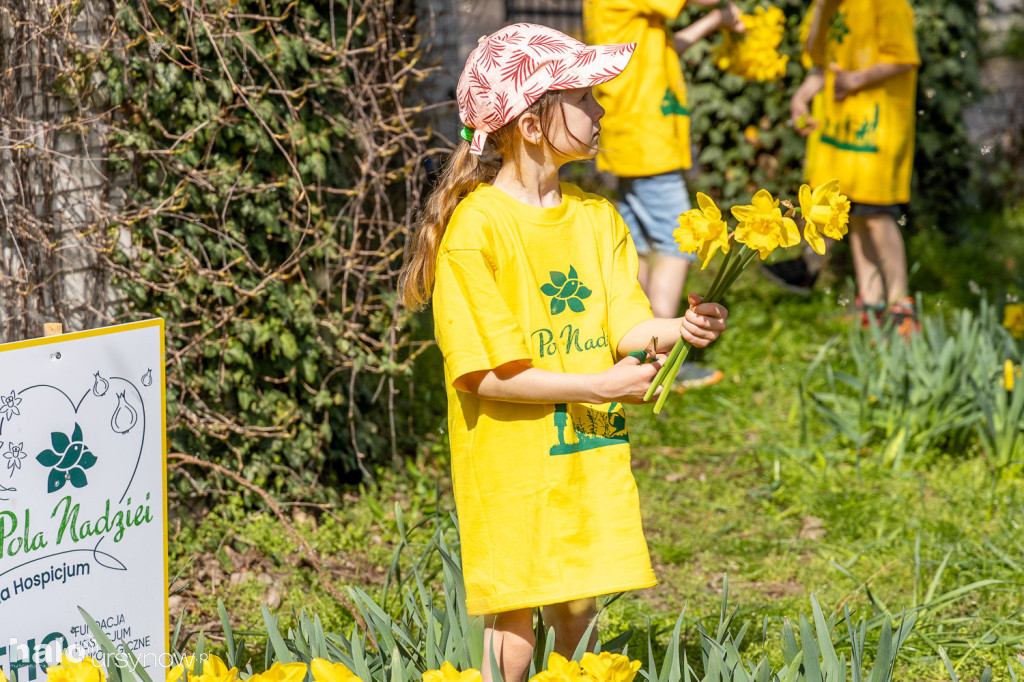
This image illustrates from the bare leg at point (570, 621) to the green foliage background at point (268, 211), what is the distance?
1339 mm

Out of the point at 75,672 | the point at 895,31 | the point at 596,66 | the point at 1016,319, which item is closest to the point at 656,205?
the point at 895,31

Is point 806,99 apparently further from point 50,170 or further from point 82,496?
point 82,496

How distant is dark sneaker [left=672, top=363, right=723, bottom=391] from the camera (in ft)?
14.6

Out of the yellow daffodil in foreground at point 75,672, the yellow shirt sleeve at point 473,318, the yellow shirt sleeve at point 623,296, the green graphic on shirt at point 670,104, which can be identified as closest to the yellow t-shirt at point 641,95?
the green graphic on shirt at point 670,104

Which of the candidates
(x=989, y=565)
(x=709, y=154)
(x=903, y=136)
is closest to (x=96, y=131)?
(x=989, y=565)

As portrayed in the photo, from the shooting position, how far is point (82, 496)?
6.21 ft

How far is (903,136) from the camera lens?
4477 mm

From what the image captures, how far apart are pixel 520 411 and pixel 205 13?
1.62 meters

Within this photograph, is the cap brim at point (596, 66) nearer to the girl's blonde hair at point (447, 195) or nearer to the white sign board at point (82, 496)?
the girl's blonde hair at point (447, 195)

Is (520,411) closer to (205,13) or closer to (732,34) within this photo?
(205,13)

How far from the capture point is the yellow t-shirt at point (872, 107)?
4.33m

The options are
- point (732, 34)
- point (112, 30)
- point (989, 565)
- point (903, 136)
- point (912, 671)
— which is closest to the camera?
point (912, 671)

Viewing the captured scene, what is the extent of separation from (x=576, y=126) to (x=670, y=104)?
7.40 feet

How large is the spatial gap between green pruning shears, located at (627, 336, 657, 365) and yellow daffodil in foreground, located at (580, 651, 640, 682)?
0.48 m
